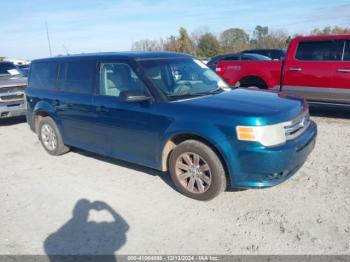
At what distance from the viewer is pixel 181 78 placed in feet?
16.2

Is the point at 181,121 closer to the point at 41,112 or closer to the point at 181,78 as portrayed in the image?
the point at 181,78

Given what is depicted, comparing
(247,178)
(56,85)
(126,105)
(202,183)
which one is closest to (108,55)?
(126,105)

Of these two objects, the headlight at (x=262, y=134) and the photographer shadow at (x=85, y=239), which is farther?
the headlight at (x=262, y=134)

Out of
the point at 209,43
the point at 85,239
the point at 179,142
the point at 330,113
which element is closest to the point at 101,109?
the point at 179,142

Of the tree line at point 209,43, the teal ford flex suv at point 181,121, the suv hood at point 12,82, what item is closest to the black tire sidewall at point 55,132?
the teal ford flex suv at point 181,121

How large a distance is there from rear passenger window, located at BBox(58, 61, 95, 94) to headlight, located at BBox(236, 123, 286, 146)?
8.70 feet

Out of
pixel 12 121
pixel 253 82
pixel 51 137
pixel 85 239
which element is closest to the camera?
pixel 85 239

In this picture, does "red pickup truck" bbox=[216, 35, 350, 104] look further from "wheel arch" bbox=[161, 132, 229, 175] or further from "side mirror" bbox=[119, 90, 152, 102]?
"side mirror" bbox=[119, 90, 152, 102]

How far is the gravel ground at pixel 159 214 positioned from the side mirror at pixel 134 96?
125 centimetres

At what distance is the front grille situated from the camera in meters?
3.89

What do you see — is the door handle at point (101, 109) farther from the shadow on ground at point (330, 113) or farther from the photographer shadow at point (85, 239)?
the shadow on ground at point (330, 113)

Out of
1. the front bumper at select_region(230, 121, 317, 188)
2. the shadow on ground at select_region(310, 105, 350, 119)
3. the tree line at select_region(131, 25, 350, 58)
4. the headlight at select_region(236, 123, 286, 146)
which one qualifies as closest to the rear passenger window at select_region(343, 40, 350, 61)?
the shadow on ground at select_region(310, 105, 350, 119)

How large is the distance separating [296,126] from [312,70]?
4.39 metres

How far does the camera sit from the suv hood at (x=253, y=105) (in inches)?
149
